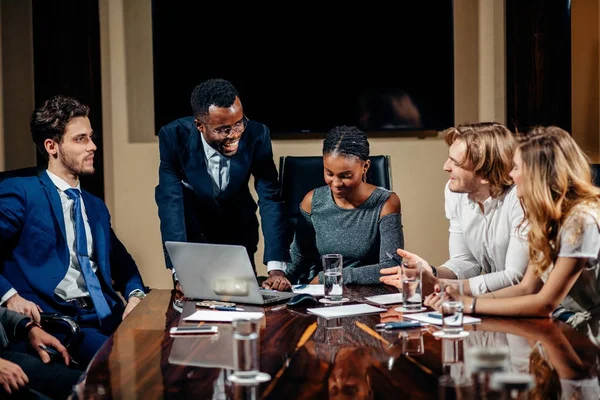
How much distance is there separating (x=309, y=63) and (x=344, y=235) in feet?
6.01

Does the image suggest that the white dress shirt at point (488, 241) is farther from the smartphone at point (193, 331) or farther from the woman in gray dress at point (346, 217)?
the smartphone at point (193, 331)

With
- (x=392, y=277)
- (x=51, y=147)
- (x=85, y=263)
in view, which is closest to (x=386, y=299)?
(x=392, y=277)

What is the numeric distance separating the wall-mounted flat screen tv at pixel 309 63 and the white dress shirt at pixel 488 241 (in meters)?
1.70

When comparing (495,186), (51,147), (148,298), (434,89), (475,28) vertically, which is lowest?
(148,298)

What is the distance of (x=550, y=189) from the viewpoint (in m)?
2.00

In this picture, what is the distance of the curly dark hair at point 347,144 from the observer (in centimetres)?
279

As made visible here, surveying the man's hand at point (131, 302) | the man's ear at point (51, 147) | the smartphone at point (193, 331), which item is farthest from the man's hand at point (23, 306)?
the smartphone at point (193, 331)

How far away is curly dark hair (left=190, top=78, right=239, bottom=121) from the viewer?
281cm

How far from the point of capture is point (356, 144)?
2.81 metres

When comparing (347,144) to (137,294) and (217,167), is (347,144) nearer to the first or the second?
(217,167)

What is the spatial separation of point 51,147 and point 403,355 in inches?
67.1

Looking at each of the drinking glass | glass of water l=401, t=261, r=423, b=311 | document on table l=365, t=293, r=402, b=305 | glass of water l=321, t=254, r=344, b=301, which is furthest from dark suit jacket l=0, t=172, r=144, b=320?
the drinking glass

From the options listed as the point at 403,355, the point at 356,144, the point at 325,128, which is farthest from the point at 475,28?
the point at 403,355

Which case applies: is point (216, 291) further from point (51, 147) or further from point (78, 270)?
point (51, 147)
